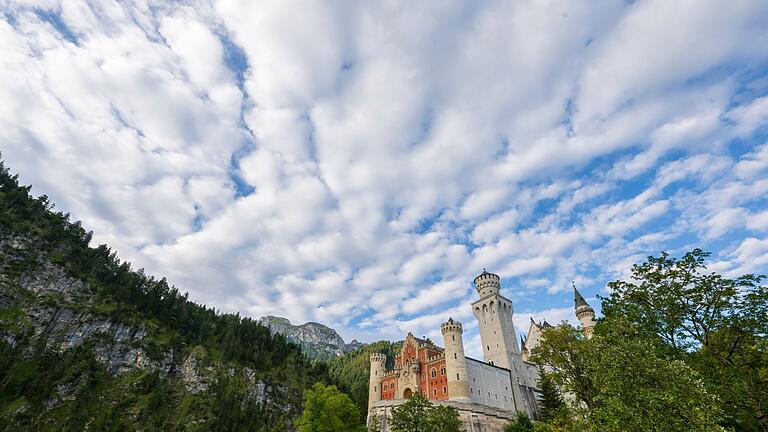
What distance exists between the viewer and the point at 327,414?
4269 cm

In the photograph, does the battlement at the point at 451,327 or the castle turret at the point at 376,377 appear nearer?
the battlement at the point at 451,327

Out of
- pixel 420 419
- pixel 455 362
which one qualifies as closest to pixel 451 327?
pixel 455 362

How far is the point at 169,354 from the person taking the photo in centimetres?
12131

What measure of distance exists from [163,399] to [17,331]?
43058mm

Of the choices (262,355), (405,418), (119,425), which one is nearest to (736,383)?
(405,418)

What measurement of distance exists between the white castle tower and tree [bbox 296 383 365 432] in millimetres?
40015

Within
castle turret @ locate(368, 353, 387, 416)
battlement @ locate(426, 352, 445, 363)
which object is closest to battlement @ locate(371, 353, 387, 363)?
castle turret @ locate(368, 353, 387, 416)

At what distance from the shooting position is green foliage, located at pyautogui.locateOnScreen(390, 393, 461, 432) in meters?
38.6

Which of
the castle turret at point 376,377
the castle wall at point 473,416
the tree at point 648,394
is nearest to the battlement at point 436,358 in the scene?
the castle wall at point 473,416

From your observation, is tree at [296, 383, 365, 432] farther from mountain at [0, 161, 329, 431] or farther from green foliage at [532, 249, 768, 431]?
mountain at [0, 161, 329, 431]

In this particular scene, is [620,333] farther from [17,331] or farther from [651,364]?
[17,331]

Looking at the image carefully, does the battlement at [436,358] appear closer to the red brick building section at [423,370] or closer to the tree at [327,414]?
the red brick building section at [423,370]

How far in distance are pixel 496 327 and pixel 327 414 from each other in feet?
152

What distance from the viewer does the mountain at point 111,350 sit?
294 feet
